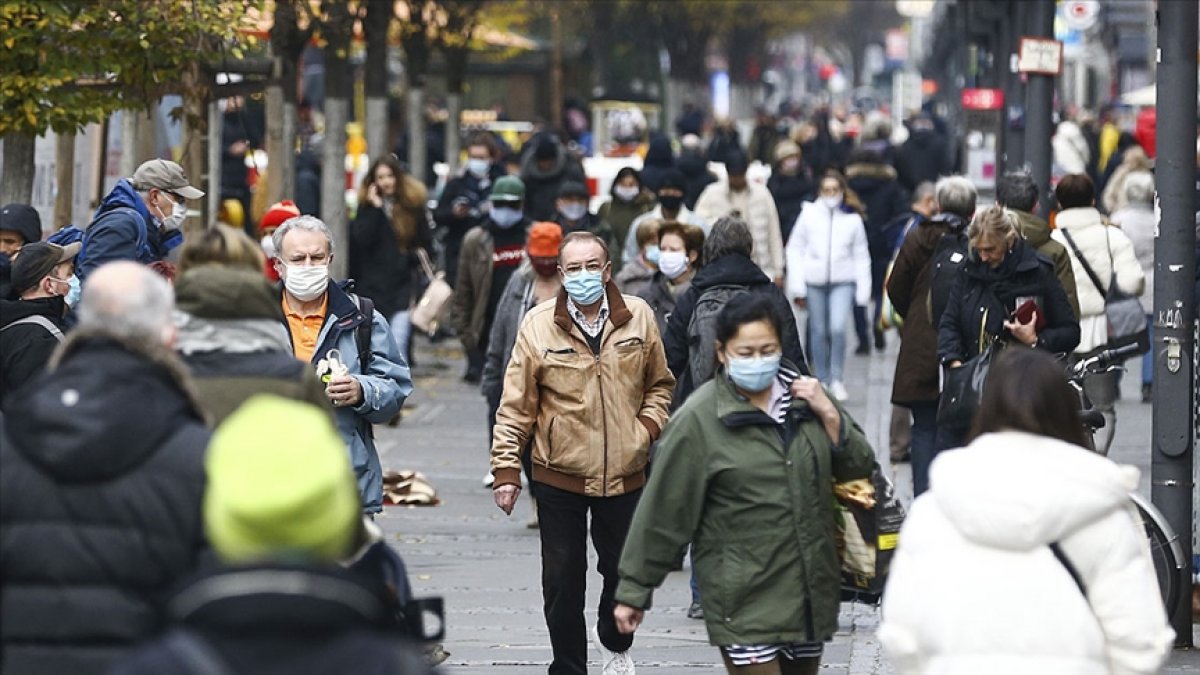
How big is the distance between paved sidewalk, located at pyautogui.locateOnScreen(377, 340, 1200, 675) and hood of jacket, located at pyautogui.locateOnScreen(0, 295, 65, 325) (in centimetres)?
207

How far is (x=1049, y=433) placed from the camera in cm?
545

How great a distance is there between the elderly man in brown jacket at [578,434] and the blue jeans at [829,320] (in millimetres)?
9094

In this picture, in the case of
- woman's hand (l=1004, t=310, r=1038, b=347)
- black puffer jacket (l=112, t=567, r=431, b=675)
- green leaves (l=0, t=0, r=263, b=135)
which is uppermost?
green leaves (l=0, t=0, r=263, b=135)

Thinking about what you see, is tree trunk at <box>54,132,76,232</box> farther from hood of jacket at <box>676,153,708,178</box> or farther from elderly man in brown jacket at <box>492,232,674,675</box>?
elderly man in brown jacket at <box>492,232,674,675</box>

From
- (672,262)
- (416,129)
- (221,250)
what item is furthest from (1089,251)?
(416,129)

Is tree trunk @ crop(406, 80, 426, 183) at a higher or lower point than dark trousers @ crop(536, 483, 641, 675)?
higher

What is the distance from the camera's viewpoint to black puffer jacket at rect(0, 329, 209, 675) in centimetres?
483

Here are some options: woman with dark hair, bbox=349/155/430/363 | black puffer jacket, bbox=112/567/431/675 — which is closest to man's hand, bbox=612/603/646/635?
black puffer jacket, bbox=112/567/431/675

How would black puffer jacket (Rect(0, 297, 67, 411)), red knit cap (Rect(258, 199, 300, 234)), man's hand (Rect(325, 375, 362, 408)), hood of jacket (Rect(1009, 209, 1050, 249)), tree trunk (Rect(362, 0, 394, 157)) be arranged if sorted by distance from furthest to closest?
1. tree trunk (Rect(362, 0, 394, 157))
2. red knit cap (Rect(258, 199, 300, 234))
3. hood of jacket (Rect(1009, 209, 1050, 249))
4. black puffer jacket (Rect(0, 297, 67, 411))
5. man's hand (Rect(325, 375, 362, 408))

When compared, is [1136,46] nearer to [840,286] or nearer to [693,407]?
[840,286]

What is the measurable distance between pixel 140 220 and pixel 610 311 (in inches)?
94.9

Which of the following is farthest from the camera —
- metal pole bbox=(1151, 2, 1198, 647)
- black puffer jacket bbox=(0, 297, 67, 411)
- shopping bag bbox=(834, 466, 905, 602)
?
metal pole bbox=(1151, 2, 1198, 647)

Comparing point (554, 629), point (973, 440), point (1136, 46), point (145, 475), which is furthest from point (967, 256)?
point (1136, 46)

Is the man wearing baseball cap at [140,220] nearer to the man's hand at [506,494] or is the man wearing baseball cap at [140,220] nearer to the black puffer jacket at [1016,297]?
the man's hand at [506,494]
